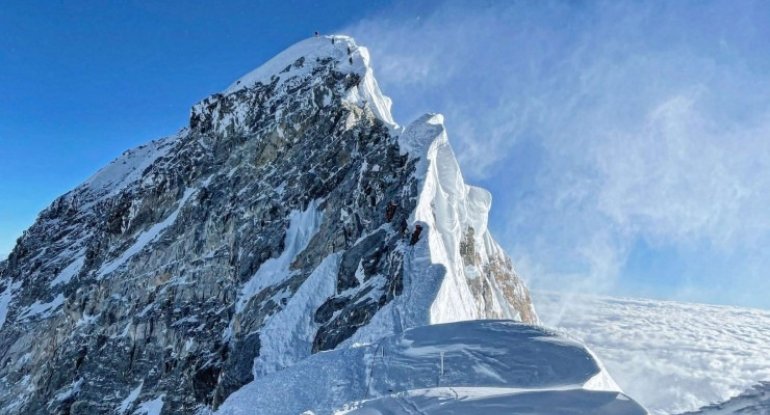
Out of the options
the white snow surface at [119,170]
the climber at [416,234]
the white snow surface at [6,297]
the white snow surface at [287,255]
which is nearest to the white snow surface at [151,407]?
the white snow surface at [287,255]

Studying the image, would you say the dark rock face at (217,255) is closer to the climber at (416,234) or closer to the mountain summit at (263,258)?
the mountain summit at (263,258)

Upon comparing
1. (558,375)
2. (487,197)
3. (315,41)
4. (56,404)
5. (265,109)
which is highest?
(315,41)

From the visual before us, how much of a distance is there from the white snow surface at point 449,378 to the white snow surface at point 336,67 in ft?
97.0

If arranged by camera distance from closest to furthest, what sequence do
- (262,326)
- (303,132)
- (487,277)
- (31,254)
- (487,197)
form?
1. (262,326)
2. (487,277)
3. (487,197)
4. (303,132)
5. (31,254)

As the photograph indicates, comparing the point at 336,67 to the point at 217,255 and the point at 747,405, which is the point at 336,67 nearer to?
the point at 217,255

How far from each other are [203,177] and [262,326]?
2407cm

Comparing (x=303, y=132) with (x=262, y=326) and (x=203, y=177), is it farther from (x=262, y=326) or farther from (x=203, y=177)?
(x=262, y=326)

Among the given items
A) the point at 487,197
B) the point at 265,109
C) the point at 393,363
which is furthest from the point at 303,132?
the point at 393,363

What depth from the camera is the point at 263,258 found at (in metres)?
40.9

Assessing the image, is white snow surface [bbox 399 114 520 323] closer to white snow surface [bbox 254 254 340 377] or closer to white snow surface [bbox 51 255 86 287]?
white snow surface [bbox 254 254 340 377]

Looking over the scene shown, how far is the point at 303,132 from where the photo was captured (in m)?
46.9

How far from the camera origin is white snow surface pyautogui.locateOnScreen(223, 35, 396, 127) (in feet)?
151

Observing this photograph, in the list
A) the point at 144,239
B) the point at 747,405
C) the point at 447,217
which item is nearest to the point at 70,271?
the point at 144,239

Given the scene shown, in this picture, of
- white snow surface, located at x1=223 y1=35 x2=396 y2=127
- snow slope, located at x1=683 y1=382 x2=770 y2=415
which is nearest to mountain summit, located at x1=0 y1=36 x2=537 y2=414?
white snow surface, located at x1=223 y1=35 x2=396 y2=127
